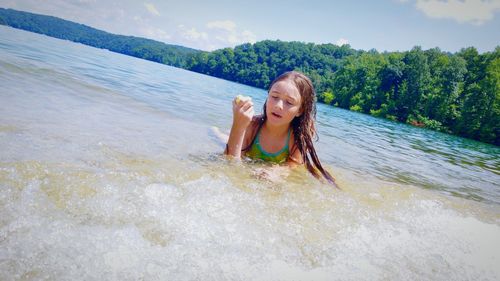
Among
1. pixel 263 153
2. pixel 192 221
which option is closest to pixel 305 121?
pixel 263 153

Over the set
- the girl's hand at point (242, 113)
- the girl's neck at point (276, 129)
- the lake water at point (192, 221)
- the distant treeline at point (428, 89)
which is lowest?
the lake water at point (192, 221)

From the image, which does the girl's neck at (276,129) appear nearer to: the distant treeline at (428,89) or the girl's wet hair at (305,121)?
the girl's wet hair at (305,121)

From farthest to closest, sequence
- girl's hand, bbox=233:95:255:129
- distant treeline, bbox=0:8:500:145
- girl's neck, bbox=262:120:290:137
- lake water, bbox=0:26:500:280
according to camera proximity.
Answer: distant treeline, bbox=0:8:500:145, girl's neck, bbox=262:120:290:137, girl's hand, bbox=233:95:255:129, lake water, bbox=0:26:500:280

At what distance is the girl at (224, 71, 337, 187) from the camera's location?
378cm

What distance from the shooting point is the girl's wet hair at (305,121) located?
3896 mm

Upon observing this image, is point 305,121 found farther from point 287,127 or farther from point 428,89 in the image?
point 428,89

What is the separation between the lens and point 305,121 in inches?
164

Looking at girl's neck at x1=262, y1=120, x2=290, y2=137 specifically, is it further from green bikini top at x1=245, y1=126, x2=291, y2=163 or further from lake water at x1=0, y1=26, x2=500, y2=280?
lake water at x1=0, y1=26, x2=500, y2=280

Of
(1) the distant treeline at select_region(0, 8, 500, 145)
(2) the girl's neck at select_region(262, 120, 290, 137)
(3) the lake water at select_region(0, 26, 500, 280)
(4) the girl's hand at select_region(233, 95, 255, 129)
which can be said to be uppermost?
(1) the distant treeline at select_region(0, 8, 500, 145)

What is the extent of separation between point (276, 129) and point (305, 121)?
1.30 ft

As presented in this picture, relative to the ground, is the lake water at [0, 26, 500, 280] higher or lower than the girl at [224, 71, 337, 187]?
lower

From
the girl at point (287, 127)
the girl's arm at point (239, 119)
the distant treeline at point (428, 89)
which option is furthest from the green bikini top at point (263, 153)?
the distant treeline at point (428, 89)

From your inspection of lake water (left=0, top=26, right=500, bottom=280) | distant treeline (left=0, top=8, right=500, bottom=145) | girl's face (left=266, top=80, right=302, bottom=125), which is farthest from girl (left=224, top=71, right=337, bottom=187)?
distant treeline (left=0, top=8, right=500, bottom=145)

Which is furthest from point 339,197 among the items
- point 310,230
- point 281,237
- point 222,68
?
point 222,68
